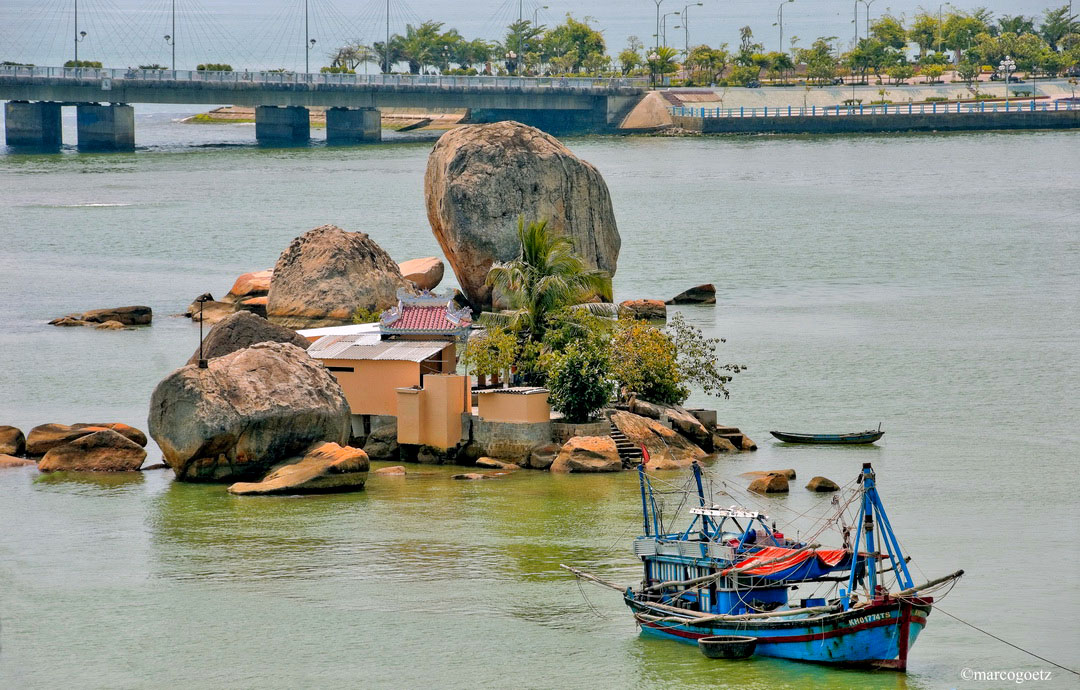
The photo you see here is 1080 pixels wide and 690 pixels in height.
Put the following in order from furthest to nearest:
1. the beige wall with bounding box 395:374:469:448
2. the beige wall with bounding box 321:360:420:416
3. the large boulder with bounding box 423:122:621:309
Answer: the large boulder with bounding box 423:122:621:309, the beige wall with bounding box 321:360:420:416, the beige wall with bounding box 395:374:469:448

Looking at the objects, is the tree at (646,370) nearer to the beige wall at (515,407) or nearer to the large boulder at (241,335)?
the beige wall at (515,407)

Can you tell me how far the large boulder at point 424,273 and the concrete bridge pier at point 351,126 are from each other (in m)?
116

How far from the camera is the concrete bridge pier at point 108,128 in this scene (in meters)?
162

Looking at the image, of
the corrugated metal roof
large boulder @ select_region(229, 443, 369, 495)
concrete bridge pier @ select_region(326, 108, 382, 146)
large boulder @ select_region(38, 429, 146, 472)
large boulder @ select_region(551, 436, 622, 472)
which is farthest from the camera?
concrete bridge pier @ select_region(326, 108, 382, 146)

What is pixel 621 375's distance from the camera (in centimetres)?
4209

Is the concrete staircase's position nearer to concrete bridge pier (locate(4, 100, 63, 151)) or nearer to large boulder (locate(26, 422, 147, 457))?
large boulder (locate(26, 422, 147, 457))

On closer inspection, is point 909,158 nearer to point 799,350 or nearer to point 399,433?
point 799,350

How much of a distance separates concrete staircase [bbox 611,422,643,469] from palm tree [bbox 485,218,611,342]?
4.28 m

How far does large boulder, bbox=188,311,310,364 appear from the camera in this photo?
143 ft

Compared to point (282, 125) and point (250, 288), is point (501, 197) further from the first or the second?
point (282, 125)

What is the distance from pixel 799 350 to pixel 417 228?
4537 cm

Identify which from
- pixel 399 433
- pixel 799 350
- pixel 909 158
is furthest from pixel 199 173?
pixel 399 433

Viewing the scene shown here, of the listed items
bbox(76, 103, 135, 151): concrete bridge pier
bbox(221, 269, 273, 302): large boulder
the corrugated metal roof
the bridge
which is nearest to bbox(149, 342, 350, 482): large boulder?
the corrugated metal roof

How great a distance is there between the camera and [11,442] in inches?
1681
